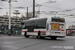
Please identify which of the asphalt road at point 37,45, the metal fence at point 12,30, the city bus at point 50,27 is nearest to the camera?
the asphalt road at point 37,45

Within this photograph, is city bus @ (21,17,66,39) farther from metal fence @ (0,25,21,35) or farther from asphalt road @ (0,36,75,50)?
metal fence @ (0,25,21,35)

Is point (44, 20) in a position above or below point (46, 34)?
above

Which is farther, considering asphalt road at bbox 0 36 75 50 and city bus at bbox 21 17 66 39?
city bus at bbox 21 17 66 39

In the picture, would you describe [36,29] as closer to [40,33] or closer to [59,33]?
[40,33]

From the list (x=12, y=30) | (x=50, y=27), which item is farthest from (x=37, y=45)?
(x=12, y=30)

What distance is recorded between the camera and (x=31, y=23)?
84.0 feet

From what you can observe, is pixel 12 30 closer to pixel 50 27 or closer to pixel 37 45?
pixel 50 27

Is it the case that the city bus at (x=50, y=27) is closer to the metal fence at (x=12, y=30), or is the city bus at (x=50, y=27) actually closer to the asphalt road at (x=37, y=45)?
the asphalt road at (x=37, y=45)

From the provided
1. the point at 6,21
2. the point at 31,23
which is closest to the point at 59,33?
the point at 31,23

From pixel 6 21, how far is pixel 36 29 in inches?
4595

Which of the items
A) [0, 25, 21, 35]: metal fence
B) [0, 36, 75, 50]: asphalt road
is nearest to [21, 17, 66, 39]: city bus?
[0, 36, 75, 50]: asphalt road

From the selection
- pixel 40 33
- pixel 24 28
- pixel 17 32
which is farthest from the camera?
pixel 17 32

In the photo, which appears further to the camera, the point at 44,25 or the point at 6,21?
the point at 6,21

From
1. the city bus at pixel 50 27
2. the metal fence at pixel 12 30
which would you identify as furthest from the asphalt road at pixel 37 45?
the metal fence at pixel 12 30
